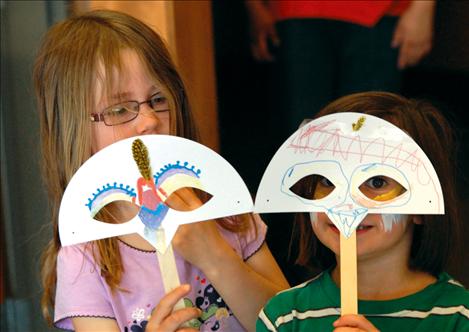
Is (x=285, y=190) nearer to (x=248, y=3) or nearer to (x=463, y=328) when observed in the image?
(x=463, y=328)

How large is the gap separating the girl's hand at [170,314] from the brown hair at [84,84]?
196mm

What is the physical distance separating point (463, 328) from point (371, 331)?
17 centimetres

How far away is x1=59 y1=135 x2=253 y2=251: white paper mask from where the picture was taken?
4.12ft

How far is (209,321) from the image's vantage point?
4.72ft

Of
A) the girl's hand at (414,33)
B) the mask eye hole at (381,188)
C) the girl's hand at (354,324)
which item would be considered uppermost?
the girl's hand at (414,33)

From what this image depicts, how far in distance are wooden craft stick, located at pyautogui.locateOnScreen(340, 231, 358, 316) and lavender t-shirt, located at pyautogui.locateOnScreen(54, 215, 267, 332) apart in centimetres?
28

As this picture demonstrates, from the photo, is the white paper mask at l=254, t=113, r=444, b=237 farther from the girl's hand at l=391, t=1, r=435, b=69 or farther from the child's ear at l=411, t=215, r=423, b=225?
the girl's hand at l=391, t=1, r=435, b=69

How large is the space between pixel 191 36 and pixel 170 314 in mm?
839

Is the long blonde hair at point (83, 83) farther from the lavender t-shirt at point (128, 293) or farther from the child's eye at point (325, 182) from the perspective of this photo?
the child's eye at point (325, 182)

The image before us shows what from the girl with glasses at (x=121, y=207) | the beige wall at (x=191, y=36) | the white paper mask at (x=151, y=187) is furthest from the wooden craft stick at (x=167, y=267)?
the beige wall at (x=191, y=36)

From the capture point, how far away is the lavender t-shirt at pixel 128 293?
141cm

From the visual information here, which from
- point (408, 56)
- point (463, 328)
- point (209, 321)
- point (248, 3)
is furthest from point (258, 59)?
point (463, 328)

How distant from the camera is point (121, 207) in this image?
145 cm

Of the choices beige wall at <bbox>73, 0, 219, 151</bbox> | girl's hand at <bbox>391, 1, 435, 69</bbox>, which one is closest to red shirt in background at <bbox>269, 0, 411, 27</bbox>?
girl's hand at <bbox>391, 1, 435, 69</bbox>
